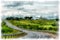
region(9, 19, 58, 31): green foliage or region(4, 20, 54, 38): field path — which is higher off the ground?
region(9, 19, 58, 31): green foliage

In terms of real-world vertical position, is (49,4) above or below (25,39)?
above

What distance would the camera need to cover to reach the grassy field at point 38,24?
9.14ft

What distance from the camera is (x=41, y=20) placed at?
2789mm

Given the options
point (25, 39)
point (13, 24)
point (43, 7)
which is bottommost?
point (25, 39)

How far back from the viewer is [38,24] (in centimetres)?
279

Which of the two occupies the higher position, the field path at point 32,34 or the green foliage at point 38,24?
the green foliage at point 38,24

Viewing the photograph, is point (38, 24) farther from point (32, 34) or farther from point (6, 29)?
point (6, 29)

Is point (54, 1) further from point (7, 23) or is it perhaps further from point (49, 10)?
point (7, 23)

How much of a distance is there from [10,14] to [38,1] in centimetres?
36

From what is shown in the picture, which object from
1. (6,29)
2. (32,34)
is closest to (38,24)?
(32,34)

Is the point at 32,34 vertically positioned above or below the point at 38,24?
below

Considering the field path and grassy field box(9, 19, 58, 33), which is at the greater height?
grassy field box(9, 19, 58, 33)

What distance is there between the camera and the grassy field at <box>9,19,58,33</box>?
9.14ft

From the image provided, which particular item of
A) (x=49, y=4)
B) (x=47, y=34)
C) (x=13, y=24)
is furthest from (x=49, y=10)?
(x=13, y=24)
